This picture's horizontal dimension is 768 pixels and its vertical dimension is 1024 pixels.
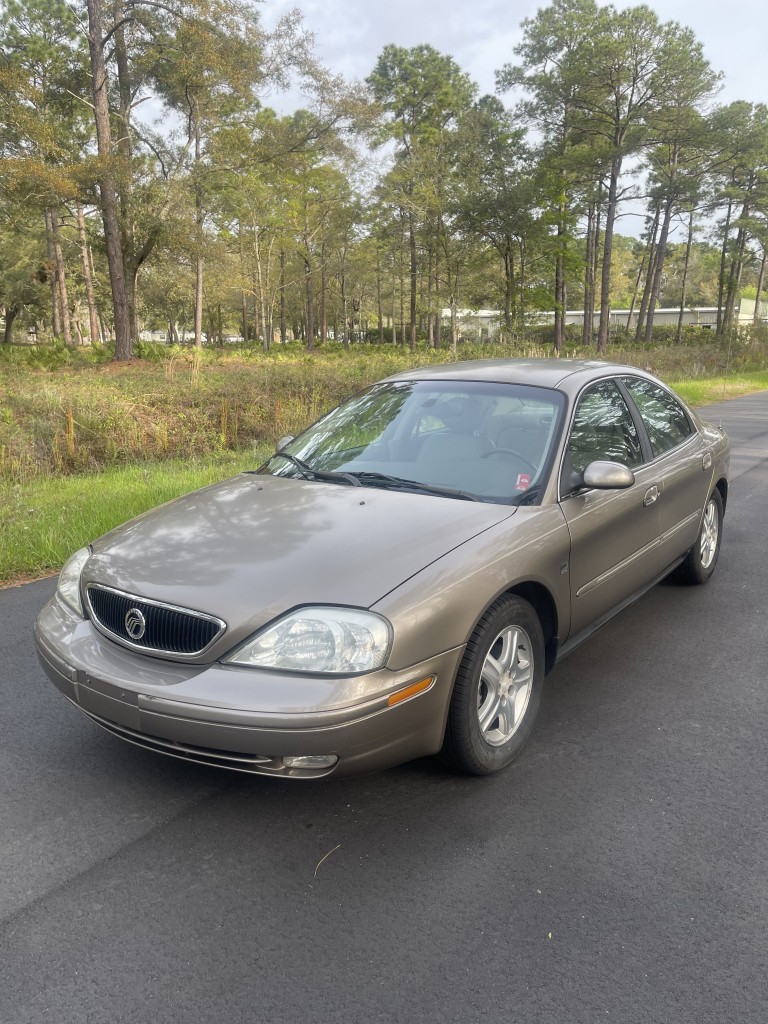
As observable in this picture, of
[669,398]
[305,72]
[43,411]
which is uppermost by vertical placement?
[305,72]

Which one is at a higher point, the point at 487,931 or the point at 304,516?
the point at 304,516

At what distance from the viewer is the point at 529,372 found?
390 centimetres

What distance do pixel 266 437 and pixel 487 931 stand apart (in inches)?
370

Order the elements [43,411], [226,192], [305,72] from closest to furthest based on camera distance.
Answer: [43,411]
[305,72]
[226,192]

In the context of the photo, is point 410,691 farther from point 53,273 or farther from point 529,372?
point 53,273

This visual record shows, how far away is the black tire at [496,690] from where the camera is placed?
2.64m

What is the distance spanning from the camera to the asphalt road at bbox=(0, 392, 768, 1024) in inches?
75.4

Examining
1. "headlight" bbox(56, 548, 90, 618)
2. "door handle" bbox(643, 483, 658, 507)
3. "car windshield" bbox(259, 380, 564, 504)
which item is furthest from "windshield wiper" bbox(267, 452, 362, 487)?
"door handle" bbox(643, 483, 658, 507)

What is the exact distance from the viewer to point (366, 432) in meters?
3.91

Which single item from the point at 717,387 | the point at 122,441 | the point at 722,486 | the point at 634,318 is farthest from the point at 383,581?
the point at 634,318

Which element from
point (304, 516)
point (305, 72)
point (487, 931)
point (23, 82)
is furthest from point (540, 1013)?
point (305, 72)

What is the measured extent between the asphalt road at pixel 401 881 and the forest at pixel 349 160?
19412 mm

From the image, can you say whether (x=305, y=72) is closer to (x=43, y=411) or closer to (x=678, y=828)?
(x=43, y=411)

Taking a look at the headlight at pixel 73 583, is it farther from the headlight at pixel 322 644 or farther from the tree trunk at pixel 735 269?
the tree trunk at pixel 735 269
